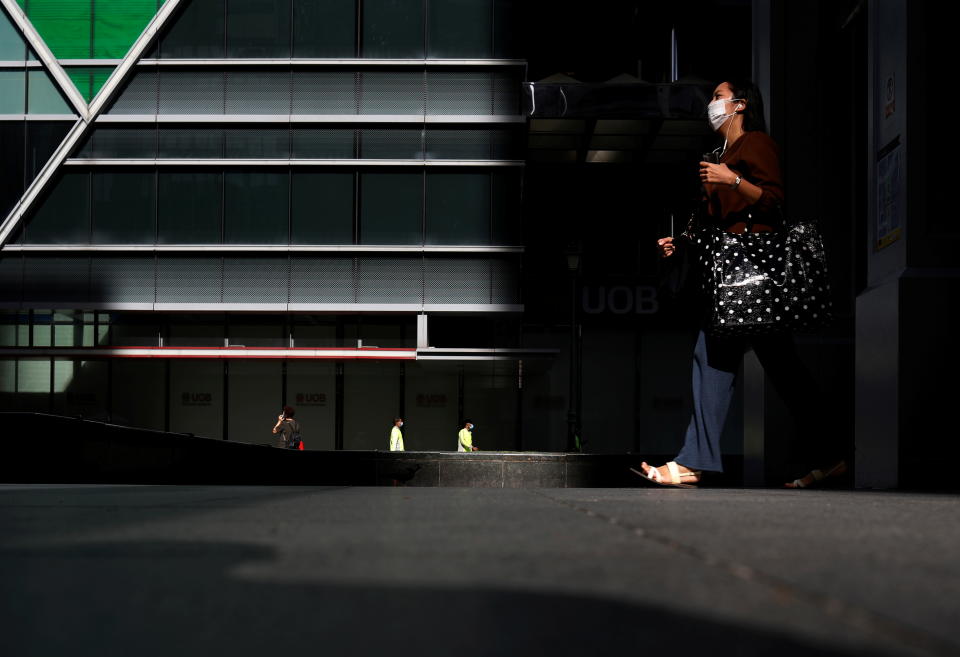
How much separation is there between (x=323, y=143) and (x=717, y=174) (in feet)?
73.8

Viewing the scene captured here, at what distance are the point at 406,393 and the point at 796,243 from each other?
22.3 meters

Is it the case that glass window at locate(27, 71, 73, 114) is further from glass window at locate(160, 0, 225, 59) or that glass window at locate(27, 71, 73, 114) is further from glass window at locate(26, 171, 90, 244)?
glass window at locate(160, 0, 225, 59)

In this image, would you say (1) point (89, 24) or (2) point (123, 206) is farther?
(2) point (123, 206)

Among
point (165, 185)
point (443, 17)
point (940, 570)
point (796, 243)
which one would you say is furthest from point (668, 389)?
point (940, 570)

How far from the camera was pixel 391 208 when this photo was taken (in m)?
26.5

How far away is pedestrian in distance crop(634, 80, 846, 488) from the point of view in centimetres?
537

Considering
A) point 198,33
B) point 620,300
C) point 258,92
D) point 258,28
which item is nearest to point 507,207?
point 620,300

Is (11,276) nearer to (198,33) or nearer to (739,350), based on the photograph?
(198,33)

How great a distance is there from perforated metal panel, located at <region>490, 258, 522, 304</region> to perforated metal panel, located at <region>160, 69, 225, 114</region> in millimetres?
8450

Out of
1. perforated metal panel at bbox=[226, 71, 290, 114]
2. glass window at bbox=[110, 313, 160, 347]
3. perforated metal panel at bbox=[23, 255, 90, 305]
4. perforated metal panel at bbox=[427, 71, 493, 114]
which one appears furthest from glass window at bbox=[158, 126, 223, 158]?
perforated metal panel at bbox=[427, 71, 493, 114]

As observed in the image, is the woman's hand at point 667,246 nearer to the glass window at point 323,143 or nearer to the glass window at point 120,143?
the glass window at point 323,143

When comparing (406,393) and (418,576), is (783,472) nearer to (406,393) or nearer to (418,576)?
(418,576)

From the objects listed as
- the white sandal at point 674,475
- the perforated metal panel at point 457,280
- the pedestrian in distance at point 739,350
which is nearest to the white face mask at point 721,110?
the pedestrian in distance at point 739,350

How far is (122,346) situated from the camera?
1053 inches
